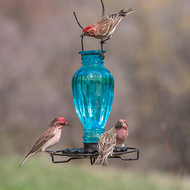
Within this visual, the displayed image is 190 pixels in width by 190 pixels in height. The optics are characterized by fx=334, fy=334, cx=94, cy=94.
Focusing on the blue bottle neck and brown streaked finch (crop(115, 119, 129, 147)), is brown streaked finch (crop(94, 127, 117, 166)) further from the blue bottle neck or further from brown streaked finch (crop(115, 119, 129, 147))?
the blue bottle neck

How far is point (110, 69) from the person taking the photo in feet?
60.2

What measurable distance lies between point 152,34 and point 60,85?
6.18m

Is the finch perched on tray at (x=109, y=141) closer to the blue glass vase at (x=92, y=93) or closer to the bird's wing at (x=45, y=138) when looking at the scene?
the blue glass vase at (x=92, y=93)

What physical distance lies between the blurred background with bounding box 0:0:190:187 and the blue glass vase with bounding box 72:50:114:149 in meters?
12.5

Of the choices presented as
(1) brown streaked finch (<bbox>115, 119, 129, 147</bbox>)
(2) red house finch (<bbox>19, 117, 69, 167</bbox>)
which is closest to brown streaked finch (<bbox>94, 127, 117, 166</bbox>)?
(1) brown streaked finch (<bbox>115, 119, 129, 147</bbox>)

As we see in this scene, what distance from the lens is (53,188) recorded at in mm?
10891

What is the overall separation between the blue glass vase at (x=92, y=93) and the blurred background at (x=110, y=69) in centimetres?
1248

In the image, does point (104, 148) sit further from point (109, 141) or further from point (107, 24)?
point (107, 24)

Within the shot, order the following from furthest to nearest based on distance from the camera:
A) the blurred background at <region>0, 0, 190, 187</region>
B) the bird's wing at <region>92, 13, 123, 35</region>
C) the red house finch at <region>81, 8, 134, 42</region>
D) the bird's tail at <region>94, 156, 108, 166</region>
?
the blurred background at <region>0, 0, 190, 187</region> < the bird's wing at <region>92, 13, 123, 35</region> < the red house finch at <region>81, 8, 134, 42</region> < the bird's tail at <region>94, 156, 108, 166</region>

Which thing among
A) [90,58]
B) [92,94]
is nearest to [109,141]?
[92,94]

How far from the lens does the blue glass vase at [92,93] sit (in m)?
4.88

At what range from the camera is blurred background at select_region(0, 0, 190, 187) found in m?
17.6

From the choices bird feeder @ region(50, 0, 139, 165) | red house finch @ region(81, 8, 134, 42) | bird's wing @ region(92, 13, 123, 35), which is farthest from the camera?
bird feeder @ region(50, 0, 139, 165)

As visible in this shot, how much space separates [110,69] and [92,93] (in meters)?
13.6
